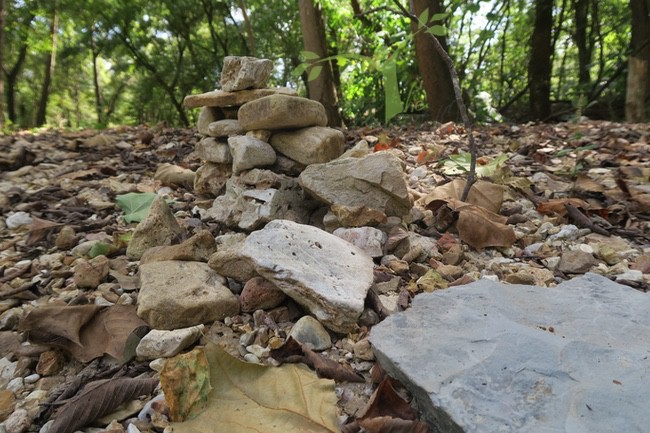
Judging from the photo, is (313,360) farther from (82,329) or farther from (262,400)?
(82,329)

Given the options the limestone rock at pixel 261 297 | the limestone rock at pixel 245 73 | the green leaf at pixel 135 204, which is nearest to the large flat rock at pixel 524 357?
the limestone rock at pixel 261 297

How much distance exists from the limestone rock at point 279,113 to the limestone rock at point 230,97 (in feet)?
0.56

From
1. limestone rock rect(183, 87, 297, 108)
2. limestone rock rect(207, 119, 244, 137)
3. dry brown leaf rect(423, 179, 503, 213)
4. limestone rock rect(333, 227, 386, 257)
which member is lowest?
limestone rock rect(333, 227, 386, 257)

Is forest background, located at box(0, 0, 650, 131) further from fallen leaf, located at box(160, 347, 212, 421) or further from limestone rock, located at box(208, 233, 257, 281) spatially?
fallen leaf, located at box(160, 347, 212, 421)

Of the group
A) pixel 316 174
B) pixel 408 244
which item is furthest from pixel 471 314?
pixel 316 174

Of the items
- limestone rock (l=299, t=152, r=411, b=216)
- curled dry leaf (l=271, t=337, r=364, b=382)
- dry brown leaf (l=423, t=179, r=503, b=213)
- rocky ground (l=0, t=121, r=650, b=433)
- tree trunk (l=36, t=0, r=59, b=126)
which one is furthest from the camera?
tree trunk (l=36, t=0, r=59, b=126)

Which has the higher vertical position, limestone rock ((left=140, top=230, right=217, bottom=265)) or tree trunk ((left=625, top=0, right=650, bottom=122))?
tree trunk ((left=625, top=0, right=650, bottom=122))

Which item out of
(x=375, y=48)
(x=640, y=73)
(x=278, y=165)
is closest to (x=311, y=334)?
(x=278, y=165)

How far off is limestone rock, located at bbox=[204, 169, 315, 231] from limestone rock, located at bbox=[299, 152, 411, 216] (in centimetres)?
17

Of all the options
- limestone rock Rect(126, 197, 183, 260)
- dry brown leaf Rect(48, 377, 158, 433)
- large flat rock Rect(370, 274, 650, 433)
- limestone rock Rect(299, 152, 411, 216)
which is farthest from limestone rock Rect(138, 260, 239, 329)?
limestone rock Rect(299, 152, 411, 216)

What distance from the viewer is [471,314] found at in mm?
1287

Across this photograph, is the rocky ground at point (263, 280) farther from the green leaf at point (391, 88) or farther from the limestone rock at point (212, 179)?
the green leaf at point (391, 88)

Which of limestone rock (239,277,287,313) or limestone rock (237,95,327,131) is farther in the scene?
limestone rock (237,95,327,131)

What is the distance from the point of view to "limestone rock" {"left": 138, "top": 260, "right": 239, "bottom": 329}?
1.43 meters
